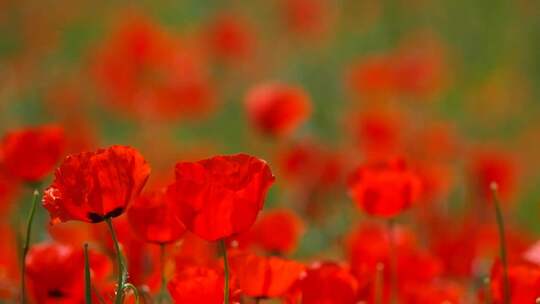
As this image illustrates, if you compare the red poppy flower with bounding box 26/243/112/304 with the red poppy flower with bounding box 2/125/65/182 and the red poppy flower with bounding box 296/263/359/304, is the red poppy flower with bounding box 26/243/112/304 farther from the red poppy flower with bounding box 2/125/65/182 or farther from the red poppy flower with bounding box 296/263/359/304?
the red poppy flower with bounding box 296/263/359/304

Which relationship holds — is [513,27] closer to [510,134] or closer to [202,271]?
[510,134]

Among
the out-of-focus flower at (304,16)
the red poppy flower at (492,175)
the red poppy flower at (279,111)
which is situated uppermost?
the out-of-focus flower at (304,16)

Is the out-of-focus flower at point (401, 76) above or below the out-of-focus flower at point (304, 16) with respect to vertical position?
below

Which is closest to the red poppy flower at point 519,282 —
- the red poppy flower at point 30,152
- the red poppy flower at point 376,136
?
the red poppy flower at point 30,152

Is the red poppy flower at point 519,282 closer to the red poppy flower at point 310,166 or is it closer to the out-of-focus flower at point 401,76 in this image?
the red poppy flower at point 310,166

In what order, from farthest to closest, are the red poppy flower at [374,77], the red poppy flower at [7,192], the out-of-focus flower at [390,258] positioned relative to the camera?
the red poppy flower at [374,77], the red poppy flower at [7,192], the out-of-focus flower at [390,258]

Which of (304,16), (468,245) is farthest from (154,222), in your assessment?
(304,16)

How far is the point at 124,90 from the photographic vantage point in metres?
5.59

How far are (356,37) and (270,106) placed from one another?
14.3 ft

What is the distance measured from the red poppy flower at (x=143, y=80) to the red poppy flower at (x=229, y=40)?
0.25 m

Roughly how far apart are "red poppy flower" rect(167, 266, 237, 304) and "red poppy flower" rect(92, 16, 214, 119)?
3902 mm

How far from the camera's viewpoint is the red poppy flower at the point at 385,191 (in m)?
1.96

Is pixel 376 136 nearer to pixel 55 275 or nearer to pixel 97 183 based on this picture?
pixel 55 275

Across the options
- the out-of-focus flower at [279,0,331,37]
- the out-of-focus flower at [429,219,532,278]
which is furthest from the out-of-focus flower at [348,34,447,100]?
the out-of-focus flower at [429,219,532,278]
